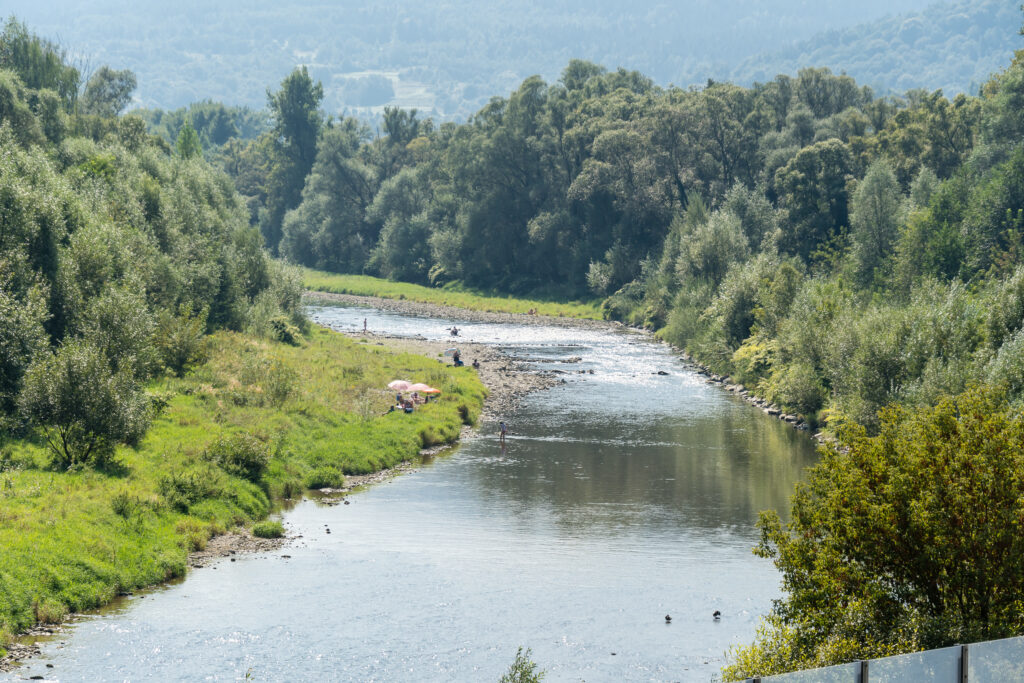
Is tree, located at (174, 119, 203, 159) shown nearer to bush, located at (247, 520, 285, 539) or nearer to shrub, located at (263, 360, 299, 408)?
shrub, located at (263, 360, 299, 408)

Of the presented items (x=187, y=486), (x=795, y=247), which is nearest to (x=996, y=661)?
(x=187, y=486)

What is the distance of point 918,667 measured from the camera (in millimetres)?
15031

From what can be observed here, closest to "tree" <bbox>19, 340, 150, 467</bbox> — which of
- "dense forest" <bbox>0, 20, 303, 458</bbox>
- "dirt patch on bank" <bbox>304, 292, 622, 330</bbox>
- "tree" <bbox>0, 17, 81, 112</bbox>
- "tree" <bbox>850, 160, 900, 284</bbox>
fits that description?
"dense forest" <bbox>0, 20, 303, 458</bbox>

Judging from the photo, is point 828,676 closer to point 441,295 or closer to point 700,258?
point 700,258

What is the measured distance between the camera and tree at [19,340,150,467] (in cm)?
4194

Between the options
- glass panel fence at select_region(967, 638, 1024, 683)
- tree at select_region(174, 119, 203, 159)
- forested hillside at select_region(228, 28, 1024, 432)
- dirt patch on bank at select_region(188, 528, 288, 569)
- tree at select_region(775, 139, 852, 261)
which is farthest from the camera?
tree at select_region(174, 119, 203, 159)

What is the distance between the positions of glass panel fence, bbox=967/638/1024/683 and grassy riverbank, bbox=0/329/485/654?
25.7 metres

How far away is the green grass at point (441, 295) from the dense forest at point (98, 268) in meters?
42.1

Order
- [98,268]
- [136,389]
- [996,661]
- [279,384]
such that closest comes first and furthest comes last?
1. [996,661]
2. [136,389]
3. [98,268]
4. [279,384]

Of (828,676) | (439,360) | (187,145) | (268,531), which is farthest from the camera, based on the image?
(187,145)

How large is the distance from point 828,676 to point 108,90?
13557 centimetres

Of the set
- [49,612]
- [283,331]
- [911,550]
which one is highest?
[283,331]

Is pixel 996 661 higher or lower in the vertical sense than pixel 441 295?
lower

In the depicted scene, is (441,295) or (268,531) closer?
(268,531)
